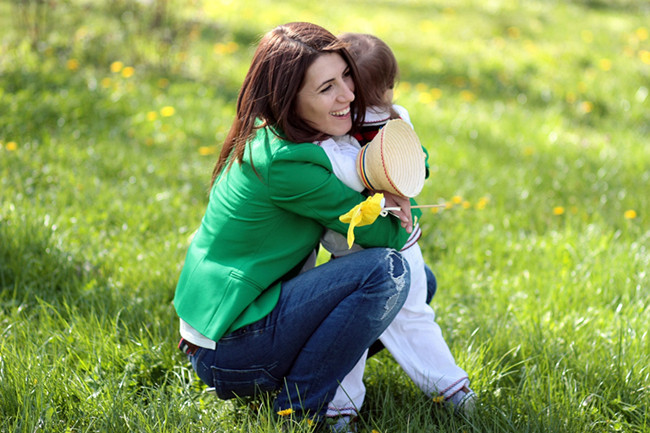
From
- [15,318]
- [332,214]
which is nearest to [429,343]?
[332,214]

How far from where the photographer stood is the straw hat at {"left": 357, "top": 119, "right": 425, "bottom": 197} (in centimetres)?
186

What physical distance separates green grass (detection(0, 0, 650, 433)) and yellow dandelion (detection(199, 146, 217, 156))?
0.02 meters

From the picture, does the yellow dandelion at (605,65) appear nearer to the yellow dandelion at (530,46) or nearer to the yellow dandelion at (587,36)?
the yellow dandelion at (530,46)

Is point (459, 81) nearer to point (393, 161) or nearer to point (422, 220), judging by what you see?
point (422, 220)

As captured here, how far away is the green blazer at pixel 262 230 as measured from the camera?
1919 millimetres

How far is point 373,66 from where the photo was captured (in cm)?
220

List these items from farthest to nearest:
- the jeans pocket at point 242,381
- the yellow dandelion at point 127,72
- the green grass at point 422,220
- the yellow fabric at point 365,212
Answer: the yellow dandelion at point 127,72 < the green grass at point 422,220 < the jeans pocket at point 242,381 < the yellow fabric at point 365,212

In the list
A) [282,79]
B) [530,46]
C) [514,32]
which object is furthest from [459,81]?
[282,79]

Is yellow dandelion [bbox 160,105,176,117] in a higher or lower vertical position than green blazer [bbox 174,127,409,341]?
lower

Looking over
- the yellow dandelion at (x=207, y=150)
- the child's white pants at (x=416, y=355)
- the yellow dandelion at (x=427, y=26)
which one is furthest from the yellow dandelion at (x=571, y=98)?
the child's white pants at (x=416, y=355)

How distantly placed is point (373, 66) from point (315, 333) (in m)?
0.87

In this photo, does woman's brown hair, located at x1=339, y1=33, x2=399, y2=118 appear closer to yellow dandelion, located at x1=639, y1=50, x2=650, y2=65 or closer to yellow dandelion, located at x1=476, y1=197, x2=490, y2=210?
yellow dandelion, located at x1=476, y1=197, x2=490, y2=210

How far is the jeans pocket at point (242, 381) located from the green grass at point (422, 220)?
0.22 feet

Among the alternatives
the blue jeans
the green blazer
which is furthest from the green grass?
the green blazer
